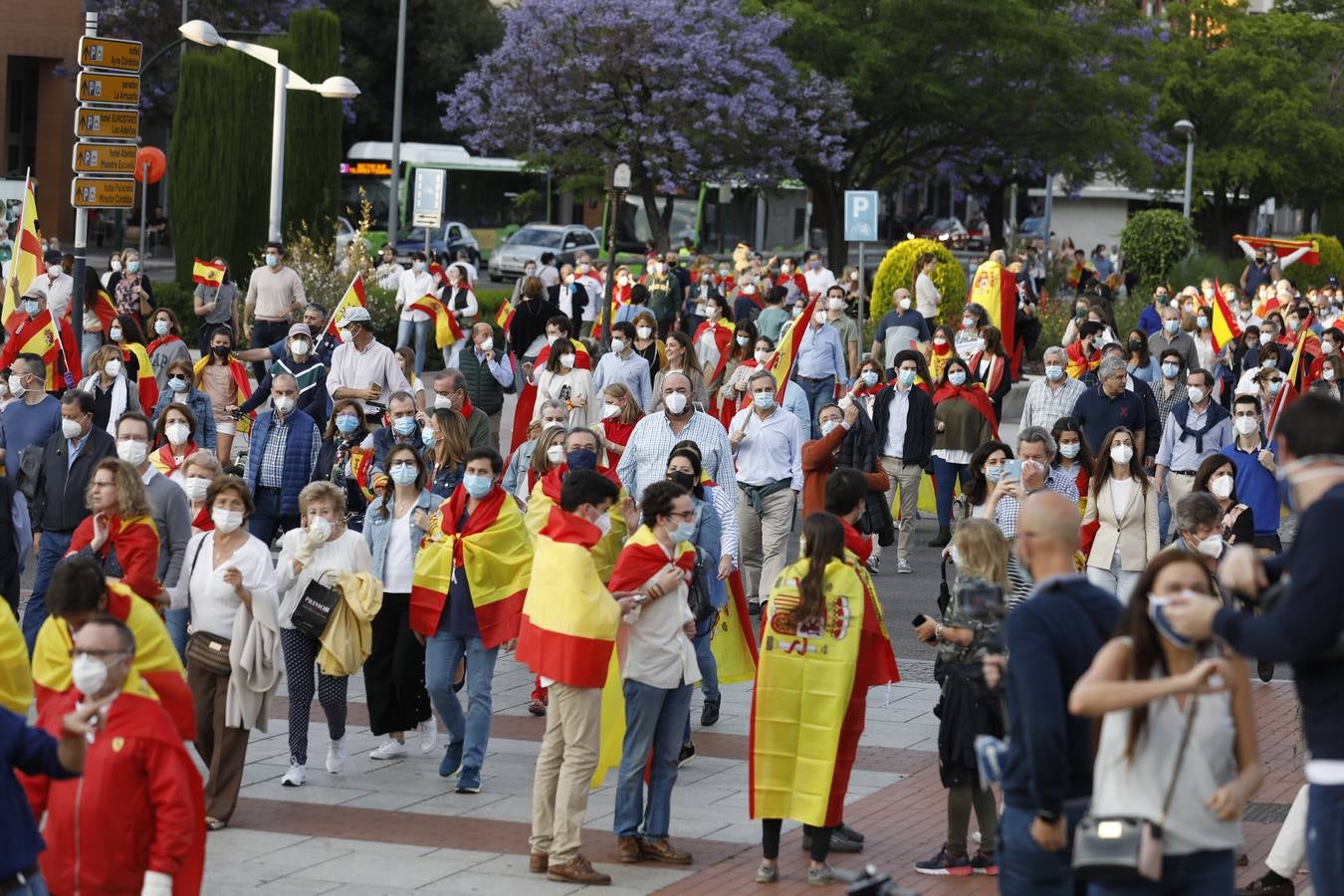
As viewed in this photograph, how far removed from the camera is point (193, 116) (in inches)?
1359

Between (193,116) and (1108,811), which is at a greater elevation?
(193,116)

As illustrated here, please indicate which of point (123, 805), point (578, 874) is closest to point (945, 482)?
point (578, 874)

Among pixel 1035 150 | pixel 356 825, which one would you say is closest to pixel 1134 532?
pixel 356 825

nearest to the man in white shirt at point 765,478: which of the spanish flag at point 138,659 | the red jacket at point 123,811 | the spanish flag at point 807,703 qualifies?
the spanish flag at point 807,703

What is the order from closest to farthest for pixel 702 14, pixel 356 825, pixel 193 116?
pixel 356 825, pixel 193 116, pixel 702 14

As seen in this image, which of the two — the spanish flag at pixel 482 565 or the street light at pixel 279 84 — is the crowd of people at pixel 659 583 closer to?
the spanish flag at pixel 482 565

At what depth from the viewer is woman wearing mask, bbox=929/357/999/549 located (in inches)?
677

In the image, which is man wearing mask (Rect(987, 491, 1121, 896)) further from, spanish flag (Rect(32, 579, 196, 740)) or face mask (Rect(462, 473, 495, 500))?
face mask (Rect(462, 473, 495, 500))

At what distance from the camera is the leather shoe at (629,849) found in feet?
28.9

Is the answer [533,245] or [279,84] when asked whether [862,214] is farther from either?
[533,245]

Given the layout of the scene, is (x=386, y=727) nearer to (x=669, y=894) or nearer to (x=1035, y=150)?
(x=669, y=894)

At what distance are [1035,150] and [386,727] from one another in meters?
38.9

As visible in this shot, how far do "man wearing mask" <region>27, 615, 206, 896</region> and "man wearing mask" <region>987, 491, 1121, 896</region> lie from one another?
91.4 inches

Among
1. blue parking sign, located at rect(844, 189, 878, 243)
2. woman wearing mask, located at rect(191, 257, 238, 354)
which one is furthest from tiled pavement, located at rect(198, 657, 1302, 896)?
blue parking sign, located at rect(844, 189, 878, 243)
